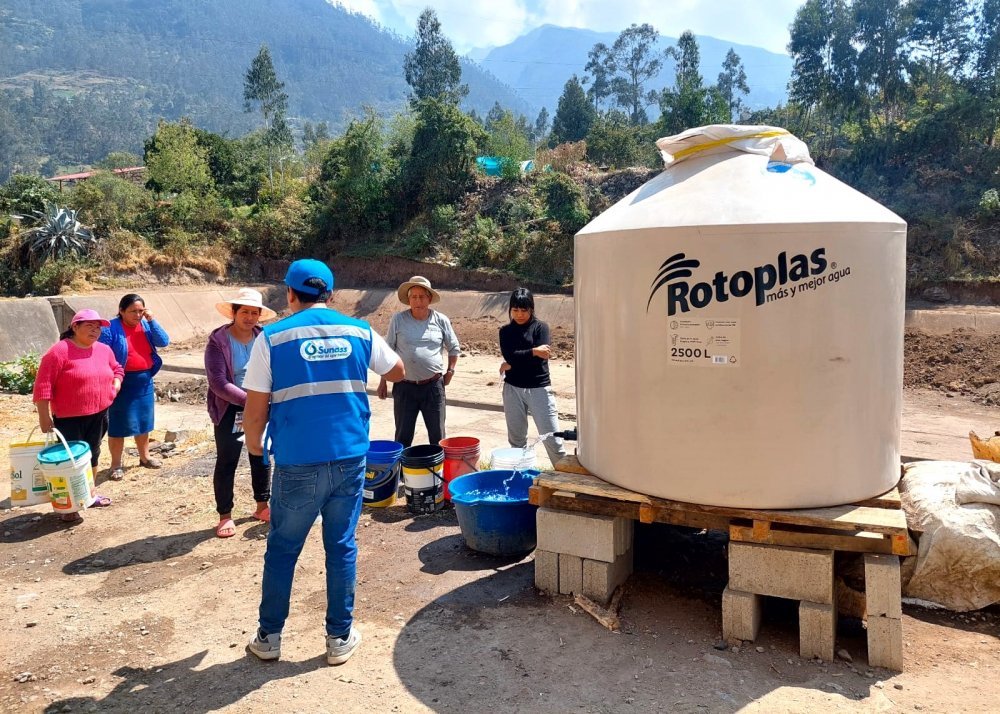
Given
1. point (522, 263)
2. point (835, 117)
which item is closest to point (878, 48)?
point (835, 117)

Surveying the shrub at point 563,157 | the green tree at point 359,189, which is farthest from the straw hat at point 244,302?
the shrub at point 563,157

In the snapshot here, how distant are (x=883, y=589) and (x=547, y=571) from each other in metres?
1.75

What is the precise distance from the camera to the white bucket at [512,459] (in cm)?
580

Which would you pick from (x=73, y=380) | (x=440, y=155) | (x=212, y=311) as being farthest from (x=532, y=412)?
(x=440, y=155)

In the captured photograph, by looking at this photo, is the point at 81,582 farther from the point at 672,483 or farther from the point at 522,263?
the point at 522,263

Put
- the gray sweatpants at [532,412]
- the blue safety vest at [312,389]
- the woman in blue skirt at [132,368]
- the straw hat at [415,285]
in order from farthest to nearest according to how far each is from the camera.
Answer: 1. the woman in blue skirt at [132,368]
2. the straw hat at [415,285]
3. the gray sweatpants at [532,412]
4. the blue safety vest at [312,389]

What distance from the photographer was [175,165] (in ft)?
93.4

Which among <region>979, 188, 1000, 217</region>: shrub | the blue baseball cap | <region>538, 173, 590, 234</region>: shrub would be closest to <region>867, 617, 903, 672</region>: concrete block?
the blue baseball cap

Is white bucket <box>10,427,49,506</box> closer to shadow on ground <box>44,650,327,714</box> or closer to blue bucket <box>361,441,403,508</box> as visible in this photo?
blue bucket <box>361,441,403,508</box>

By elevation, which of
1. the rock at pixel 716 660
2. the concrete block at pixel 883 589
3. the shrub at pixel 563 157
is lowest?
the rock at pixel 716 660

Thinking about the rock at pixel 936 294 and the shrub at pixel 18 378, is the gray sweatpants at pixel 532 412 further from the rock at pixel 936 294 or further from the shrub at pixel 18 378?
the rock at pixel 936 294

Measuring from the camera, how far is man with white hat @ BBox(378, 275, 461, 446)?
6.14 metres

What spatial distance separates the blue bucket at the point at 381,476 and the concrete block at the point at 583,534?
1.90m

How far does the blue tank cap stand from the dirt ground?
0.58 meters
